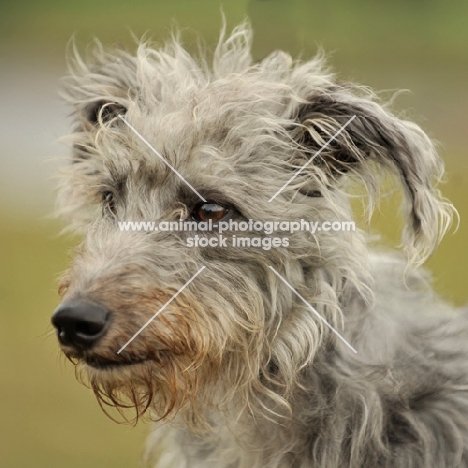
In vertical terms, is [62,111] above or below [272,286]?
above

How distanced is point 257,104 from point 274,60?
1.55ft

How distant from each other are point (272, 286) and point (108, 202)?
0.89m

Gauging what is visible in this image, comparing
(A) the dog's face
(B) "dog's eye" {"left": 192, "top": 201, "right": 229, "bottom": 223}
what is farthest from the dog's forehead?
(B) "dog's eye" {"left": 192, "top": 201, "right": 229, "bottom": 223}

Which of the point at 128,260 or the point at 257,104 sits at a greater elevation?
the point at 257,104

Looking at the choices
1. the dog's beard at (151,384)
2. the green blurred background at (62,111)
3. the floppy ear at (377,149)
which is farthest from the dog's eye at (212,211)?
the green blurred background at (62,111)

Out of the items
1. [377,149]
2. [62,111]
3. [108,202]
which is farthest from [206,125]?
[62,111]

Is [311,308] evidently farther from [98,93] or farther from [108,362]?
[98,93]

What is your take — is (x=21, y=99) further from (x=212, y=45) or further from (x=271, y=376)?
(x=271, y=376)

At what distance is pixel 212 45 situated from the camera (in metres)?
4.49

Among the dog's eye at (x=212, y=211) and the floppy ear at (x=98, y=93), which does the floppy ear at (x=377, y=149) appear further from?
the floppy ear at (x=98, y=93)

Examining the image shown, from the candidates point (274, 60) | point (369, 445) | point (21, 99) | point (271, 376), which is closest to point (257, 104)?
point (274, 60)

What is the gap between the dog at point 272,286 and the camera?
339cm

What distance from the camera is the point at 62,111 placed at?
4.83m

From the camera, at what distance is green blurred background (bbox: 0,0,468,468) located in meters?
6.40
